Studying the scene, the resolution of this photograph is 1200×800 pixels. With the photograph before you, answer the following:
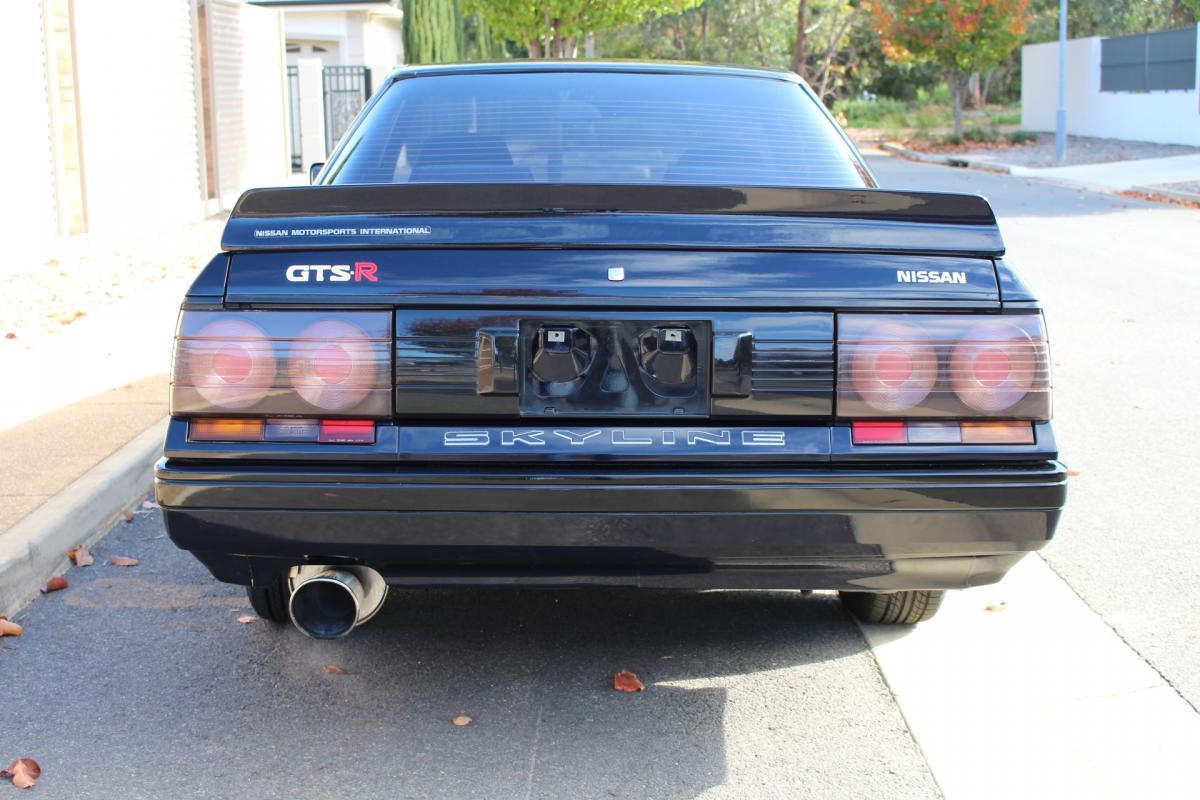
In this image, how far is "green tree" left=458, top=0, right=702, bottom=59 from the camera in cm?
2448

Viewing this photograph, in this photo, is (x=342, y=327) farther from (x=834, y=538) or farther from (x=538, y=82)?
(x=538, y=82)

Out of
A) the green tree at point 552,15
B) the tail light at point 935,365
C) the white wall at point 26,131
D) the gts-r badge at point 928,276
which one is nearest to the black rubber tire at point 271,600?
the tail light at point 935,365

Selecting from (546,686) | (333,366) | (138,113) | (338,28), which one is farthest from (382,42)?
(333,366)

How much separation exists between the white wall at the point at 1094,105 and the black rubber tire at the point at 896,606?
3006 centimetres

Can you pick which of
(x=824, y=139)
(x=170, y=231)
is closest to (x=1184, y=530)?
(x=824, y=139)

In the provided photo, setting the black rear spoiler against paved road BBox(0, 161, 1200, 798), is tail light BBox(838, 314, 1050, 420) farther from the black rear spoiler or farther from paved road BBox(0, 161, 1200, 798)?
paved road BBox(0, 161, 1200, 798)

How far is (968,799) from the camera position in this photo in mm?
3332

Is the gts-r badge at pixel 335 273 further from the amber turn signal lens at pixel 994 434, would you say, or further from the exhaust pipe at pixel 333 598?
the amber turn signal lens at pixel 994 434

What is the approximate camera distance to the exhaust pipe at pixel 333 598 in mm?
3508

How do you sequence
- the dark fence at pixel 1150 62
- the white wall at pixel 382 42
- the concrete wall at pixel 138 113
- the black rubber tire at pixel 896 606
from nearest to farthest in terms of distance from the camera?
1. the black rubber tire at pixel 896 606
2. the concrete wall at pixel 138 113
3. the dark fence at pixel 1150 62
4. the white wall at pixel 382 42

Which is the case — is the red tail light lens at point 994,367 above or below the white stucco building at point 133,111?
below

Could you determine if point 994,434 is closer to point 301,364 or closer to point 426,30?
point 301,364

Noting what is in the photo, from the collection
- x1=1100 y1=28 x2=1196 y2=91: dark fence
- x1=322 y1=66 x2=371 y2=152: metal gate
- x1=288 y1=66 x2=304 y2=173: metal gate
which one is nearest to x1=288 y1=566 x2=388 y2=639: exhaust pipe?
x1=288 y1=66 x2=304 y2=173: metal gate

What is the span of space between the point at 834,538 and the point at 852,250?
0.70m
